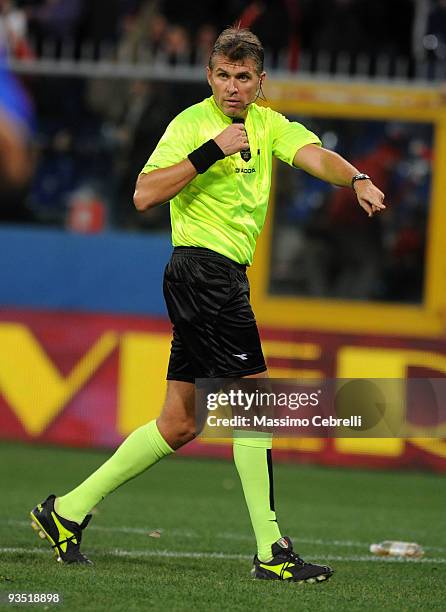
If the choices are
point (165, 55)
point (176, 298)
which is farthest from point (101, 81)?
point (176, 298)

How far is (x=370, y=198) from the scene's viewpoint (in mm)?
5602

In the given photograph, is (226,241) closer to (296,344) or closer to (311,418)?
(311,418)

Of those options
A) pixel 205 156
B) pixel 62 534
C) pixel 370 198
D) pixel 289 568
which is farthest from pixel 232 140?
pixel 62 534

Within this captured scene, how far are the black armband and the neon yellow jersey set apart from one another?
0.59 ft

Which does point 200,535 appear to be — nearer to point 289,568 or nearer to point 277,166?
point 289,568

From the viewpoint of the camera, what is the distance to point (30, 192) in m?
13.3

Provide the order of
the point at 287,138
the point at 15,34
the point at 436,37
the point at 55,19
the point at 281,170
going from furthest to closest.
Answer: the point at 55,19 → the point at 15,34 → the point at 281,170 → the point at 436,37 → the point at 287,138

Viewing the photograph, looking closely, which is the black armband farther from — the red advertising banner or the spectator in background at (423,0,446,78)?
the spectator in background at (423,0,446,78)

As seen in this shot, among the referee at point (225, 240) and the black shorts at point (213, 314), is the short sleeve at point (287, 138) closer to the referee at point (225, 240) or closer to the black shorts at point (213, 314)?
the referee at point (225, 240)

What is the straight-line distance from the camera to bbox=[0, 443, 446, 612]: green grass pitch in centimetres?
539

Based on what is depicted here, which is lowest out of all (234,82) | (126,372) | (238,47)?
(126,372)

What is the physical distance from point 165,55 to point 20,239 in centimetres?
233

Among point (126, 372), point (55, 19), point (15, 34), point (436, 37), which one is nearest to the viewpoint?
point (126, 372)

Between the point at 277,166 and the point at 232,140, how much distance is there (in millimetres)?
7653
